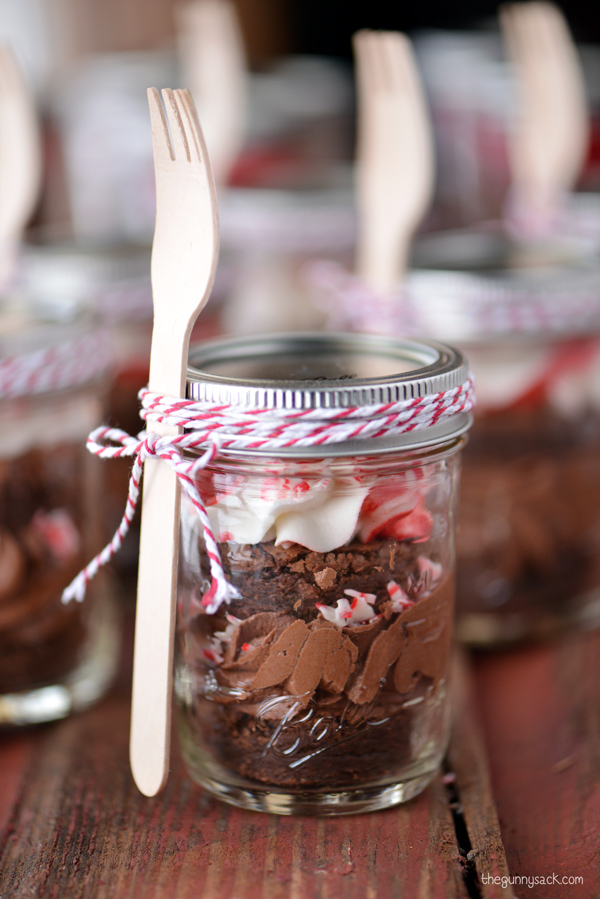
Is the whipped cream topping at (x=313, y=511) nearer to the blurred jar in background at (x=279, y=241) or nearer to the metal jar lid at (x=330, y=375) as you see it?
the metal jar lid at (x=330, y=375)

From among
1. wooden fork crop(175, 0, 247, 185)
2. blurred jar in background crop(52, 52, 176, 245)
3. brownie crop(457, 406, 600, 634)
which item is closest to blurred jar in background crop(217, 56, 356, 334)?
wooden fork crop(175, 0, 247, 185)

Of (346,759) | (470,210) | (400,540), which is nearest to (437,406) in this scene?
(400,540)

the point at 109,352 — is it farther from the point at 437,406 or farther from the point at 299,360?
the point at 437,406

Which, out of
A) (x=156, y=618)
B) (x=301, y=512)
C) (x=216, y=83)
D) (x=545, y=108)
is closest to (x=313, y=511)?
(x=301, y=512)

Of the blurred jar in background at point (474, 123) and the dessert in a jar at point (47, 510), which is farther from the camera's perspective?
the blurred jar in background at point (474, 123)

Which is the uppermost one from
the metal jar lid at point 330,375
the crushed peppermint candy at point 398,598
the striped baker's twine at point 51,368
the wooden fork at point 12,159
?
the wooden fork at point 12,159

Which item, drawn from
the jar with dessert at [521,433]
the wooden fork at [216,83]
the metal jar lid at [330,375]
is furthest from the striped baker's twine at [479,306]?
the wooden fork at [216,83]
